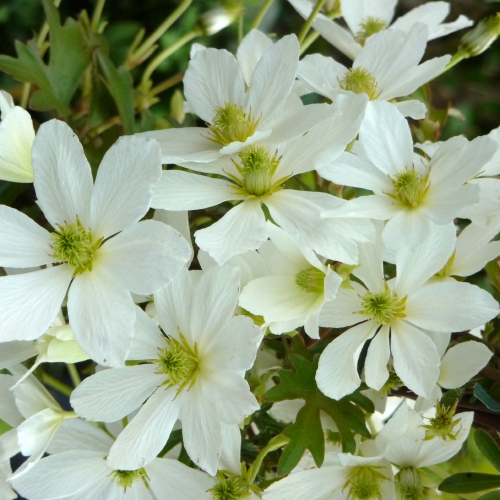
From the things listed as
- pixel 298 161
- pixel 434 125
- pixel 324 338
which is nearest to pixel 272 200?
pixel 298 161

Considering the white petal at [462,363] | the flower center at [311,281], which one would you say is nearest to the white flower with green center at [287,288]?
the flower center at [311,281]

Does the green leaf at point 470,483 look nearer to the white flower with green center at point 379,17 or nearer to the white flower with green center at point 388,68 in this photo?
the white flower with green center at point 388,68

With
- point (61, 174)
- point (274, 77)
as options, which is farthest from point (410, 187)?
point (61, 174)

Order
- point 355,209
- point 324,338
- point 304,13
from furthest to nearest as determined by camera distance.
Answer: point 304,13, point 324,338, point 355,209

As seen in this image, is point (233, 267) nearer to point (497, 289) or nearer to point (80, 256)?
point (80, 256)

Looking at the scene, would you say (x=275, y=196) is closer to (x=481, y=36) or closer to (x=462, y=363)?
(x=462, y=363)

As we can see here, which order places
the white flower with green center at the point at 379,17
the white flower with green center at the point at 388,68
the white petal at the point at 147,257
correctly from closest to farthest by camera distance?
the white petal at the point at 147,257 < the white flower with green center at the point at 388,68 < the white flower with green center at the point at 379,17
